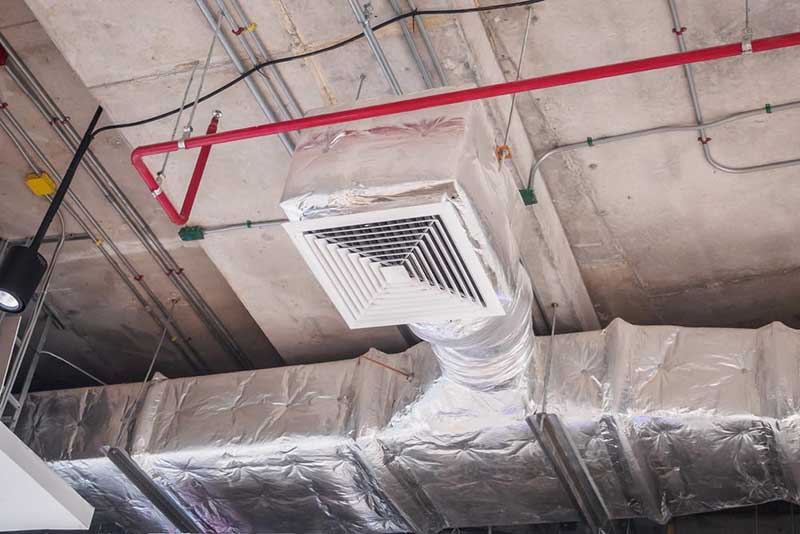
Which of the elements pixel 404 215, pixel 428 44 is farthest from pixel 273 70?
pixel 404 215

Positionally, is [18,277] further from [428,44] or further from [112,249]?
[428,44]

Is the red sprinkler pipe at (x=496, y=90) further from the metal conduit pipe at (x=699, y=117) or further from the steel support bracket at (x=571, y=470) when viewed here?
the steel support bracket at (x=571, y=470)

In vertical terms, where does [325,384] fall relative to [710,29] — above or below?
below

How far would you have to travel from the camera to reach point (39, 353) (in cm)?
462

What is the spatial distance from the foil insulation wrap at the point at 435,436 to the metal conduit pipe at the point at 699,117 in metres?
0.55

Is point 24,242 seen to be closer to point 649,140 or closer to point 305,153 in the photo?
point 305,153

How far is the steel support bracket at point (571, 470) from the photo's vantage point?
369 cm

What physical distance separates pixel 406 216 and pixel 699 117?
4.40ft

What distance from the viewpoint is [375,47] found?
128 inches

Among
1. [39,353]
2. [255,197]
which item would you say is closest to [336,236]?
[255,197]

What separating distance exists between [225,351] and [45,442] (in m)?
0.87

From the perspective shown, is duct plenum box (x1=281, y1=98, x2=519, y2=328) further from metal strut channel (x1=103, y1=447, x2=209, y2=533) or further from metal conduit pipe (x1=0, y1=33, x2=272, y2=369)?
metal strut channel (x1=103, y1=447, x2=209, y2=533)

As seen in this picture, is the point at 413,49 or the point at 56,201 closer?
the point at 413,49

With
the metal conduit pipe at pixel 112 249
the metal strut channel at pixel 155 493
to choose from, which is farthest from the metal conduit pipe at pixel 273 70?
the metal strut channel at pixel 155 493
